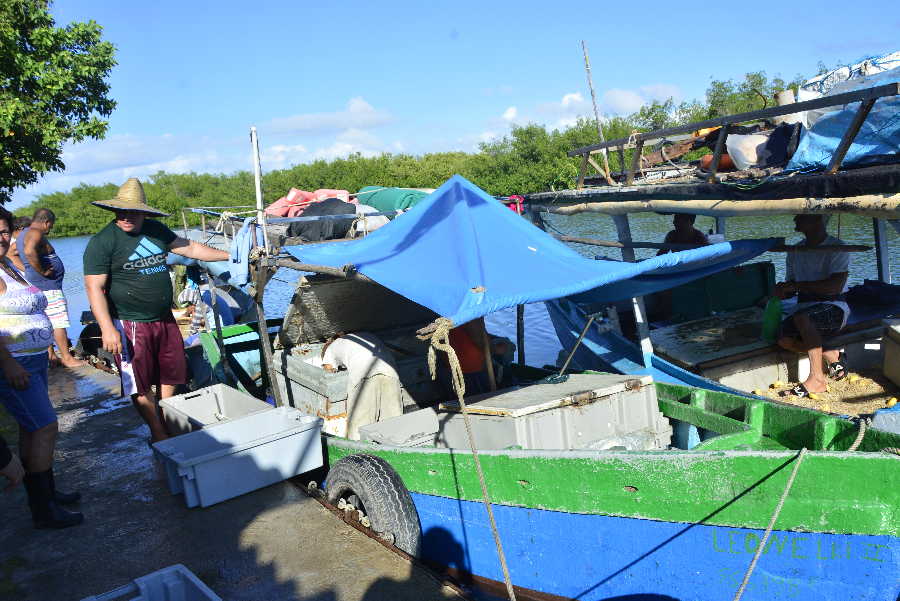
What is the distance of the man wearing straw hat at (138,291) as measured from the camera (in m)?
4.42

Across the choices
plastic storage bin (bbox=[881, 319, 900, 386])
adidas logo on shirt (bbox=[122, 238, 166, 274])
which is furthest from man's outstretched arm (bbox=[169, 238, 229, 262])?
plastic storage bin (bbox=[881, 319, 900, 386])

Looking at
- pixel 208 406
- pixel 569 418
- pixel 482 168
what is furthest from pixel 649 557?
pixel 482 168

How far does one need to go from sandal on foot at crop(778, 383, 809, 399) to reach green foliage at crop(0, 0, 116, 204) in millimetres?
12324

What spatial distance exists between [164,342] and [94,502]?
1185 mm

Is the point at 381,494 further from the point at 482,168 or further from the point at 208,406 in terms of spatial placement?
the point at 482,168

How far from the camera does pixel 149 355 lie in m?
4.76

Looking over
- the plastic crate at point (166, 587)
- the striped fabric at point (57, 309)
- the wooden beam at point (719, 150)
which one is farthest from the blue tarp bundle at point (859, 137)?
the striped fabric at point (57, 309)

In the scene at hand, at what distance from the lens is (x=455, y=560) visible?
445 centimetres

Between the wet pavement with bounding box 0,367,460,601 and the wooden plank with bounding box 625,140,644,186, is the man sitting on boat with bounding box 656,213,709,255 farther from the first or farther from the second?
the wet pavement with bounding box 0,367,460,601

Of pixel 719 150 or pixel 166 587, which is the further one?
pixel 719 150

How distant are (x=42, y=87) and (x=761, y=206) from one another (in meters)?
12.9

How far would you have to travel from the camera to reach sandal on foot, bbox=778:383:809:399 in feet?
17.3

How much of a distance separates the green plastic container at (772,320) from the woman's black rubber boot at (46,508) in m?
5.46

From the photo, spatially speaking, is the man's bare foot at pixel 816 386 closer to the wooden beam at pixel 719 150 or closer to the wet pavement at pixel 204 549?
the wooden beam at pixel 719 150
